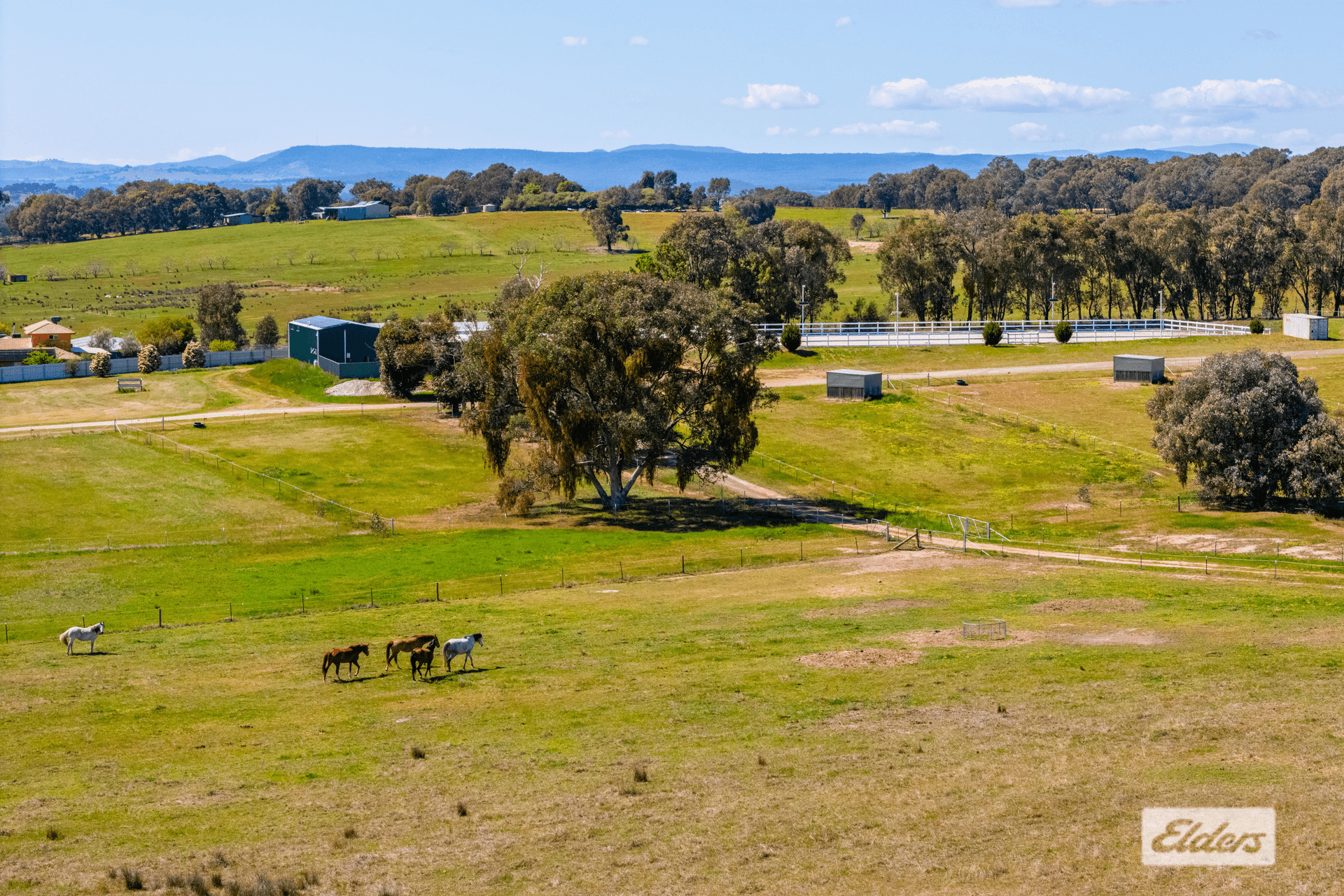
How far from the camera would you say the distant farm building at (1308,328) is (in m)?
113

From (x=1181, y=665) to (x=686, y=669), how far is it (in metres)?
12.9

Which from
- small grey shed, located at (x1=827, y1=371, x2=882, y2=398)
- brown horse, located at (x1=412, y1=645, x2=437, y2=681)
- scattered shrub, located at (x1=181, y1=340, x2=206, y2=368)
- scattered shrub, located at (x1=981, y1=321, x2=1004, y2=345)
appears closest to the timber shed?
scattered shrub, located at (x1=181, y1=340, x2=206, y2=368)

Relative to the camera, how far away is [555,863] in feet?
65.3

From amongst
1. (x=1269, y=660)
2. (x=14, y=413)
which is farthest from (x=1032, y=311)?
(x=1269, y=660)

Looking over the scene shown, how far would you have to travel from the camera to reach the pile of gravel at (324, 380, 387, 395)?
95.5 m

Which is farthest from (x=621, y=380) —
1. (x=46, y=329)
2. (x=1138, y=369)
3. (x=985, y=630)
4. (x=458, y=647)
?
(x=46, y=329)

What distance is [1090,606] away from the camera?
3966 centimetres

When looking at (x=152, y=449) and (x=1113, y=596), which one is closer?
(x=1113, y=596)

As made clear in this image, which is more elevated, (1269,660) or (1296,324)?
(1296,324)

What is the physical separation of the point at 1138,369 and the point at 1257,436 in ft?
121

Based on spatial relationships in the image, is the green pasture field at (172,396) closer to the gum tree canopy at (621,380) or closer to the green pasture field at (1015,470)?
the gum tree canopy at (621,380)

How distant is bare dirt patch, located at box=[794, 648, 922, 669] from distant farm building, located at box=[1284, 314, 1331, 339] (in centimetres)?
9662

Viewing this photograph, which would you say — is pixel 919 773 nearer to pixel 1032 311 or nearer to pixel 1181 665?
pixel 1181 665

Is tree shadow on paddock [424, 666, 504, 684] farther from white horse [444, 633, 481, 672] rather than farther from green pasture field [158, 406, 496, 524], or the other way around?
green pasture field [158, 406, 496, 524]
